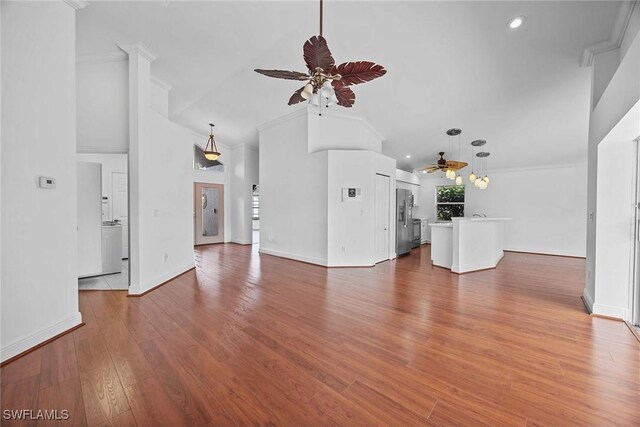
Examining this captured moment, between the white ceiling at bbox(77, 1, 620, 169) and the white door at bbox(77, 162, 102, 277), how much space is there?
185 cm

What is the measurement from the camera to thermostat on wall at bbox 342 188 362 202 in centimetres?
519

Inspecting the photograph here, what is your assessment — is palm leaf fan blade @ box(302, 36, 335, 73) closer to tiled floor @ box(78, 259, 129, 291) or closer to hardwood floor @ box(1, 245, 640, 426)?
hardwood floor @ box(1, 245, 640, 426)

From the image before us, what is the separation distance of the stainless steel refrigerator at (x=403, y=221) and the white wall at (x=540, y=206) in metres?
3.31

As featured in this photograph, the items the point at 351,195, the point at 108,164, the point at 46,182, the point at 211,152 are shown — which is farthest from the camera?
the point at 211,152

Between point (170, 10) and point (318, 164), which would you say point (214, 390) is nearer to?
point (170, 10)

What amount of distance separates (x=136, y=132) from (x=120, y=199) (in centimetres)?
172

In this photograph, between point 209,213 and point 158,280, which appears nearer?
point 158,280

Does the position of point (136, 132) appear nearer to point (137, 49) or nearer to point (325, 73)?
point (137, 49)

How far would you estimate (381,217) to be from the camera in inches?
226

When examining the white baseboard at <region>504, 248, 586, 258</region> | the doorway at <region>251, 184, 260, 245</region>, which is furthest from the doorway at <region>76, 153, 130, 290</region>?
the white baseboard at <region>504, 248, 586, 258</region>

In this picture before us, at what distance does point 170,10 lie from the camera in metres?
2.92

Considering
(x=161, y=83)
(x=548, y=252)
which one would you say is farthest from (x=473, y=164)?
(x=161, y=83)

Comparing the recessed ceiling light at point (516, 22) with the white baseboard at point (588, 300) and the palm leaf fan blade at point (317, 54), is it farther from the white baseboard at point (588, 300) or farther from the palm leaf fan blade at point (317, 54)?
the white baseboard at point (588, 300)

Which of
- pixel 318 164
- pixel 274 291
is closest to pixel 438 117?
pixel 318 164
